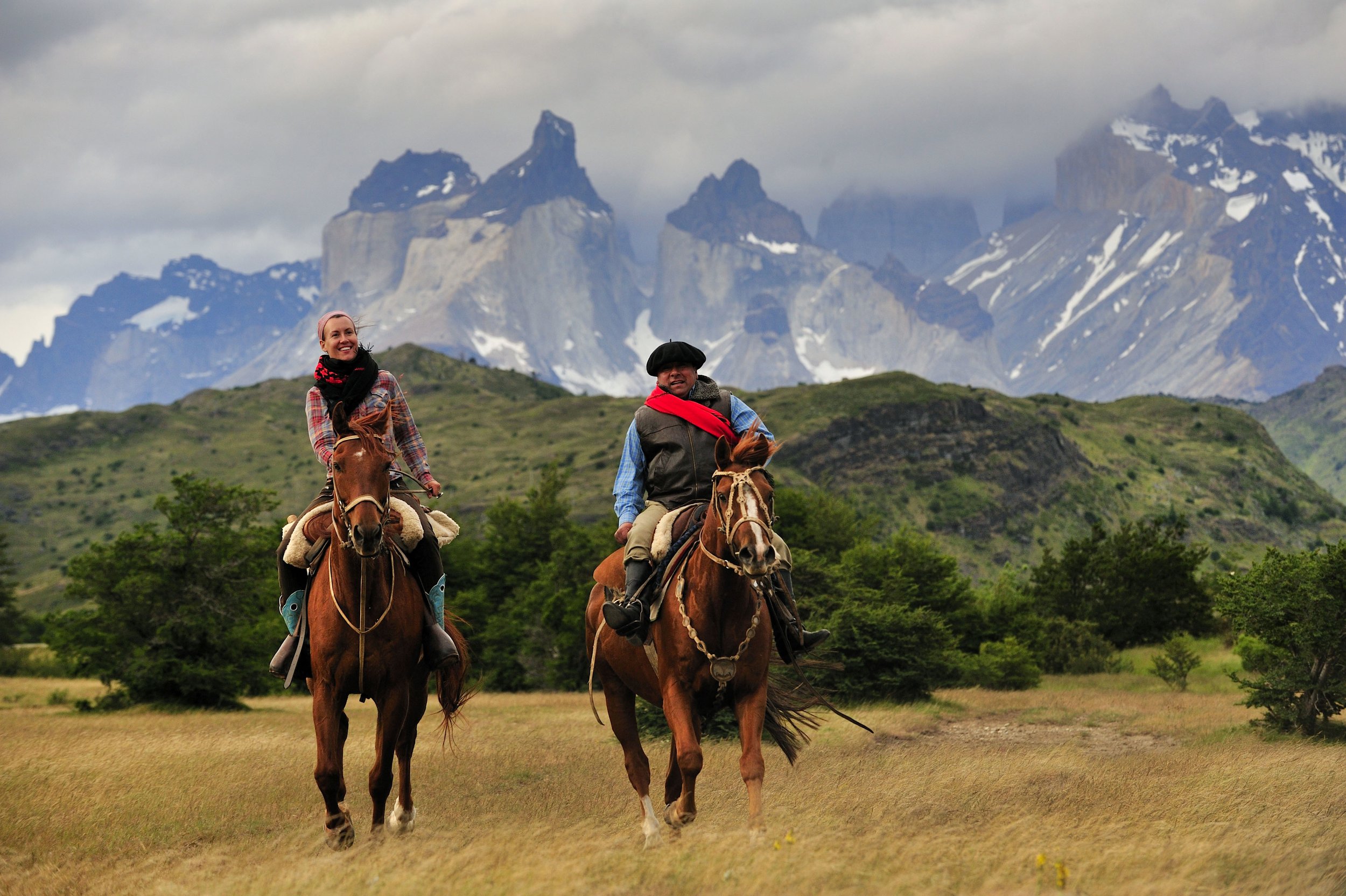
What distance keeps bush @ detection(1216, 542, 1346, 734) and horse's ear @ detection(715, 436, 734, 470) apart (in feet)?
44.8

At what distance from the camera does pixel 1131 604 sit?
51.0 meters

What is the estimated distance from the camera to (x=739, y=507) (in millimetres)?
8719

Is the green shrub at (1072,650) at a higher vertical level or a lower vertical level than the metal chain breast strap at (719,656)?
lower

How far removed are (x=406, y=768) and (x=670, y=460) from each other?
3908 millimetres

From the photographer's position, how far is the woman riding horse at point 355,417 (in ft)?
34.8

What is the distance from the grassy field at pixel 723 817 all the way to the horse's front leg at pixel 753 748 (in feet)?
0.63

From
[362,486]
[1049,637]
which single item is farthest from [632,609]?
[1049,637]

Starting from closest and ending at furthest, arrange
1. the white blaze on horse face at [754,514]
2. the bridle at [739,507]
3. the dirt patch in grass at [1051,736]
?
the white blaze on horse face at [754,514] → the bridle at [739,507] → the dirt patch in grass at [1051,736]

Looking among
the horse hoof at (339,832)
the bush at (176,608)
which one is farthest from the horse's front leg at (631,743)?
the bush at (176,608)

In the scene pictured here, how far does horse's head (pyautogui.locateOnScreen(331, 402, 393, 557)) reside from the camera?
360 inches

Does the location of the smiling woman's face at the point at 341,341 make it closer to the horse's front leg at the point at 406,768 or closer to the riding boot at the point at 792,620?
the horse's front leg at the point at 406,768

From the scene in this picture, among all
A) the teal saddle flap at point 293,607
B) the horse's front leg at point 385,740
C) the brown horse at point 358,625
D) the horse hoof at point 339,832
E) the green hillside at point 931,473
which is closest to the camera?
the brown horse at point 358,625

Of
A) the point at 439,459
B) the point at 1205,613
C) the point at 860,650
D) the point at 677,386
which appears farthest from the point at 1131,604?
the point at 439,459

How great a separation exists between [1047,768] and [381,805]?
25.8ft
